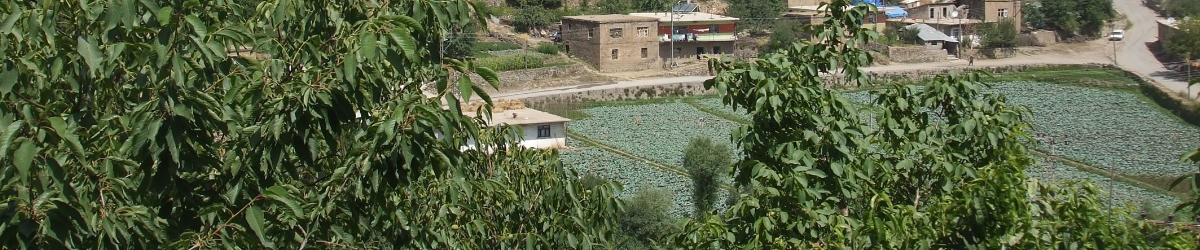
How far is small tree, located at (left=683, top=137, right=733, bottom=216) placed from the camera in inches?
527

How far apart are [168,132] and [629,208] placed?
27.9 ft

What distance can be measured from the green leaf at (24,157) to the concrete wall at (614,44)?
24728mm

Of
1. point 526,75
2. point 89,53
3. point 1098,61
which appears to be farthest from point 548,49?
point 89,53

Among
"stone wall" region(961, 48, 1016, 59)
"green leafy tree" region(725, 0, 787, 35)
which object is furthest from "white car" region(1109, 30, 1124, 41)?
"green leafy tree" region(725, 0, 787, 35)

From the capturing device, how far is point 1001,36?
3111cm

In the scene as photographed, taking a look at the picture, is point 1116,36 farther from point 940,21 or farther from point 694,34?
point 694,34

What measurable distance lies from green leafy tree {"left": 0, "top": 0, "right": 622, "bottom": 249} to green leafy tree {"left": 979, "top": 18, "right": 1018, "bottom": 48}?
2953cm

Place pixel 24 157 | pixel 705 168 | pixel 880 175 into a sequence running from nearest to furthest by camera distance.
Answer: pixel 24 157, pixel 880 175, pixel 705 168

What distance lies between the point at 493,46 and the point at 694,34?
15.6 feet

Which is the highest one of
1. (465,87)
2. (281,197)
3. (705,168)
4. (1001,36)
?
(465,87)

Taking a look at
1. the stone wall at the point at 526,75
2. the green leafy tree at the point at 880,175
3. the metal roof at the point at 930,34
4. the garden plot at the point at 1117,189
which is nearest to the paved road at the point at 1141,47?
the metal roof at the point at 930,34

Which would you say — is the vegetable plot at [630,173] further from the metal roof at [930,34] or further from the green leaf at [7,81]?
the metal roof at [930,34]

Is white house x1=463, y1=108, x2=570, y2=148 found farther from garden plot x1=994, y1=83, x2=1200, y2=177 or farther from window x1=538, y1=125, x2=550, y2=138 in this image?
garden plot x1=994, y1=83, x2=1200, y2=177

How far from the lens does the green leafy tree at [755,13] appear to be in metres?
31.6
